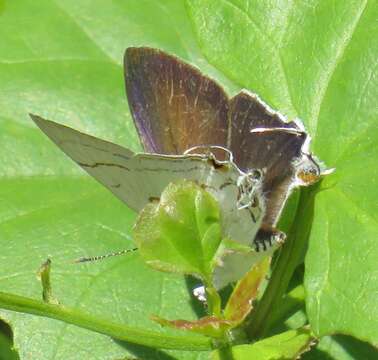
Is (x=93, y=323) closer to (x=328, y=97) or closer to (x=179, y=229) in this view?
(x=179, y=229)

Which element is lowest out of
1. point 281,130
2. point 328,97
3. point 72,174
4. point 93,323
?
point 93,323

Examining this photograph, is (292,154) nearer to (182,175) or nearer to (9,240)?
(182,175)

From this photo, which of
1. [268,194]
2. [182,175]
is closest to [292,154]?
[268,194]

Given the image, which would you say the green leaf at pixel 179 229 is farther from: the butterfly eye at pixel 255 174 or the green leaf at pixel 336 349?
the green leaf at pixel 336 349

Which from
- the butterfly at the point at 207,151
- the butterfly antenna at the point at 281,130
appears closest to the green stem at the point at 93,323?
the butterfly at the point at 207,151

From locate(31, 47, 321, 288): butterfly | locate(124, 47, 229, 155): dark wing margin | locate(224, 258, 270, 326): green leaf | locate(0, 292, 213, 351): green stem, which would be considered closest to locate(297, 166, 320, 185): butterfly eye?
locate(31, 47, 321, 288): butterfly

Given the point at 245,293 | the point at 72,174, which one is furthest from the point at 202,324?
the point at 72,174

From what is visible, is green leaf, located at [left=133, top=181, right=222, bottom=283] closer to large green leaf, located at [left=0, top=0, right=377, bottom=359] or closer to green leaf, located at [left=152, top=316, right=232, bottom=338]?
green leaf, located at [left=152, top=316, right=232, bottom=338]
